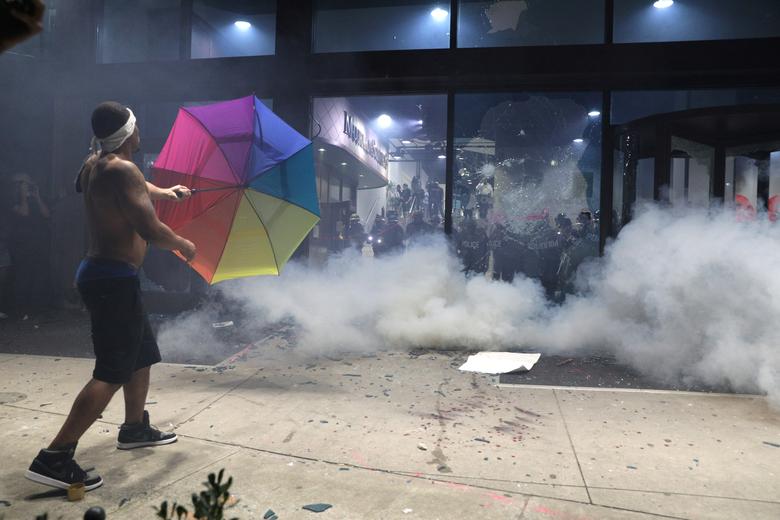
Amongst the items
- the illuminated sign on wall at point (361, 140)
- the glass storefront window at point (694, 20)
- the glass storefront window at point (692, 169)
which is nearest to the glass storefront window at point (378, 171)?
the illuminated sign on wall at point (361, 140)

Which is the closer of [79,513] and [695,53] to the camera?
[79,513]

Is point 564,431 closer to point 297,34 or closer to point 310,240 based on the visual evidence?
point 310,240

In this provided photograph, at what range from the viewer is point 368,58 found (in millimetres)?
7000

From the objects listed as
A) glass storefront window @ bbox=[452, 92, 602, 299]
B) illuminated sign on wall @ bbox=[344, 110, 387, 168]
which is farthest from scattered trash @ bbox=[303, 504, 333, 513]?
illuminated sign on wall @ bbox=[344, 110, 387, 168]

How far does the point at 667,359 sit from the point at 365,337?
2.97 metres

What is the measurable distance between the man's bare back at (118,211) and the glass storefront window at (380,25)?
17.0 feet

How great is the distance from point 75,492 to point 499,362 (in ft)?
11.5

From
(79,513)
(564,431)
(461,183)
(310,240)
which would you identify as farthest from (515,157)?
(79,513)

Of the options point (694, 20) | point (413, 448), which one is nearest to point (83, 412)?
point (413, 448)

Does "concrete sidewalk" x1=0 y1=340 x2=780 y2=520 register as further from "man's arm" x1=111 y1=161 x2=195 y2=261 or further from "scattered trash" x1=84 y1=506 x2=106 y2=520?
"scattered trash" x1=84 y1=506 x2=106 y2=520

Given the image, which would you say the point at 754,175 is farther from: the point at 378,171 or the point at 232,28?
the point at 232,28

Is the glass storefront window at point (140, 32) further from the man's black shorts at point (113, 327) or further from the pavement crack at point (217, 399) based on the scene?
the man's black shorts at point (113, 327)

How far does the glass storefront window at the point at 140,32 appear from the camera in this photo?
25.3 ft

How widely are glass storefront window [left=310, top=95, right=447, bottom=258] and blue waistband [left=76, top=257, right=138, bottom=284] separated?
4.59 meters
